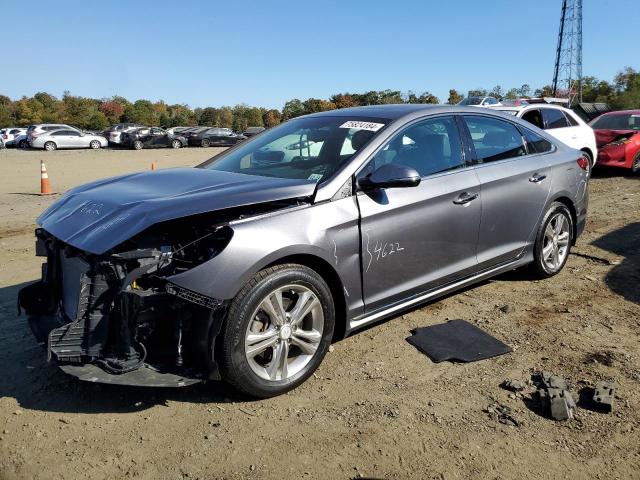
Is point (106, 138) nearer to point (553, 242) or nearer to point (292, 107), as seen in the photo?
point (553, 242)

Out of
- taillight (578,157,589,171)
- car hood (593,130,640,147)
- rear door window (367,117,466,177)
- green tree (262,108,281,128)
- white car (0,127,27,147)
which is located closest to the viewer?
rear door window (367,117,466,177)

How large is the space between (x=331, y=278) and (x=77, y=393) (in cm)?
169

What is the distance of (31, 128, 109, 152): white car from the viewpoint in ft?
105

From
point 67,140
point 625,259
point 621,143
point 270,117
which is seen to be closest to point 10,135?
point 67,140

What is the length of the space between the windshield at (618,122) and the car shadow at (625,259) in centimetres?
570

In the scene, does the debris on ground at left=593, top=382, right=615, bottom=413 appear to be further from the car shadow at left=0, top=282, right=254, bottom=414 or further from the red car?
the red car

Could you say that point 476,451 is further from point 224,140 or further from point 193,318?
point 224,140

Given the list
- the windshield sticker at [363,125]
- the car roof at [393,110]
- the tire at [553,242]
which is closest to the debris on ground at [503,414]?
the windshield sticker at [363,125]

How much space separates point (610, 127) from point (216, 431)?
12.3m

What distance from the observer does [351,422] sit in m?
2.93

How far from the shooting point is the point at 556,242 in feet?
17.2

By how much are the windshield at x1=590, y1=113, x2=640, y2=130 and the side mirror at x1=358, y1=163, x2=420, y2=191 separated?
10739 millimetres

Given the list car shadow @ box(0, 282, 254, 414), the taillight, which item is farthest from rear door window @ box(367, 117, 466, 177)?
the taillight

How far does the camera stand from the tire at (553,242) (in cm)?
499
